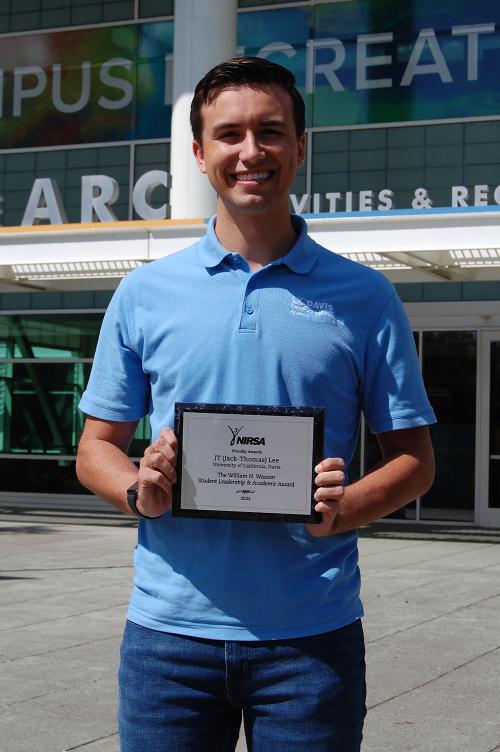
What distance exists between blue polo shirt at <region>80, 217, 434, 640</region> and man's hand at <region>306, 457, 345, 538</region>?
4.9 inches

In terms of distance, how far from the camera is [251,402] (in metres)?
2.50

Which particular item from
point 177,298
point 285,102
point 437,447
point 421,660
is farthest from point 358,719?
point 437,447

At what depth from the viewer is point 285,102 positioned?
2.61 m

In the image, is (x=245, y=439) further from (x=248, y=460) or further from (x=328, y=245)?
(x=328, y=245)

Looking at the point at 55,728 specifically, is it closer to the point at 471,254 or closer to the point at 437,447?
the point at 471,254

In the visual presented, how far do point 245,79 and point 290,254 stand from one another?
37 cm

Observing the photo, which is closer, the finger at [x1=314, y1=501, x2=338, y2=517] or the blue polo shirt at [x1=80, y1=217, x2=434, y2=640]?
the finger at [x1=314, y1=501, x2=338, y2=517]

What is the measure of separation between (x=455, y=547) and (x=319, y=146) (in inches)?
287

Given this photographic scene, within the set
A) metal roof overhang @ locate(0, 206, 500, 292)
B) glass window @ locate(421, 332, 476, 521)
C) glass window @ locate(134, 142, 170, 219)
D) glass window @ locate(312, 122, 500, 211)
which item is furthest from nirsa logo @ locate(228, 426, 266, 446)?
glass window @ locate(134, 142, 170, 219)

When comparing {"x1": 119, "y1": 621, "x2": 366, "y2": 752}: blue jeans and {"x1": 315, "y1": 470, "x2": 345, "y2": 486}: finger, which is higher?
{"x1": 315, "y1": 470, "x2": 345, "y2": 486}: finger

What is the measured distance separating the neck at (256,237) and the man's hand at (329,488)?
19.7 inches

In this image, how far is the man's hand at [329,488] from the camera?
7.74 feet

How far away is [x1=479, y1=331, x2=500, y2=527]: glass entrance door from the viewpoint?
705 inches

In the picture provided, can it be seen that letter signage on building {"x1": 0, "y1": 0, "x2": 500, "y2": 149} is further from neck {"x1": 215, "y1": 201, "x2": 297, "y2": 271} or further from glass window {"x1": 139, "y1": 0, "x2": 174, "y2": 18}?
neck {"x1": 215, "y1": 201, "x2": 297, "y2": 271}
